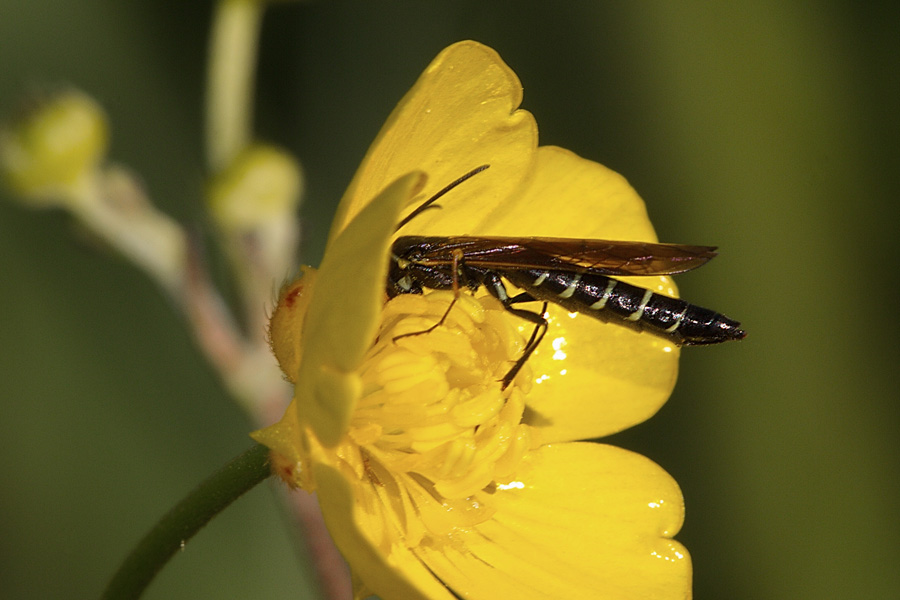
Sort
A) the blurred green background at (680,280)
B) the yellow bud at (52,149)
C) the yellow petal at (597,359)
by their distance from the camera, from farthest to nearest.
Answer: the blurred green background at (680,280) < the yellow bud at (52,149) < the yellow petal at (597,359)

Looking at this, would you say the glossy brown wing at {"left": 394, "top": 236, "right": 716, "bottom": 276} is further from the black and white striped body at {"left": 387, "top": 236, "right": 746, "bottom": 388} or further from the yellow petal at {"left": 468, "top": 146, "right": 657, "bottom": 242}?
the yellow petal at {"left": 468, "top": 146, "right": 657, "bottom": 242}

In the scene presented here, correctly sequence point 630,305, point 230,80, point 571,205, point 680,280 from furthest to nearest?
1. point 680,280
2. point 230,80
3. point 571,205
4. point 630,305

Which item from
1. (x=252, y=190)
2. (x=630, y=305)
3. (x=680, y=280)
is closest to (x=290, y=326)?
(x=630, y=305)

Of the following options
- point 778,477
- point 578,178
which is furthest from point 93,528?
point 778,477

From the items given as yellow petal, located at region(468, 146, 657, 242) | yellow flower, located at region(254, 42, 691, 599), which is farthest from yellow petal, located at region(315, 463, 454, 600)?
yellow petal, located at region(468, 146, 657, 242)

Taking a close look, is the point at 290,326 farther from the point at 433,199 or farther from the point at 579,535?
the point at 579,535

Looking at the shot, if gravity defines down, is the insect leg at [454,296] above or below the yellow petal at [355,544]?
above

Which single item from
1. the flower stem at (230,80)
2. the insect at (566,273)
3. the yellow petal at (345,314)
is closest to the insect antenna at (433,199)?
the insect at (566,273)

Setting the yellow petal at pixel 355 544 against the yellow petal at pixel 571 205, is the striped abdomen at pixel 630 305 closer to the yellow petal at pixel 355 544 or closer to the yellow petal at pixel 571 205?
the yellow petal at pixel 571 205

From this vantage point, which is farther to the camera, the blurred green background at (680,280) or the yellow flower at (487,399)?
the blurred green background at (680,280)
